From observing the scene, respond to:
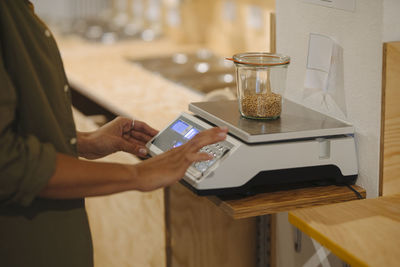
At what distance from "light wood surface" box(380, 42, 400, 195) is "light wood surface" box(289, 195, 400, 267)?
0.06 meters

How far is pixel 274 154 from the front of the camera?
4.41ft

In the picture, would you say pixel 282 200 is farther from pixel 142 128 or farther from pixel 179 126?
pixel 142 128

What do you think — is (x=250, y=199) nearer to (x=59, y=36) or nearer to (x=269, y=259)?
(x=269, y=259)

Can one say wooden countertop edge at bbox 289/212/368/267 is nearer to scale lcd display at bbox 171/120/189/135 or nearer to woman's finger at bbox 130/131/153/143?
scale lcd display at bbox 171/120/189/135

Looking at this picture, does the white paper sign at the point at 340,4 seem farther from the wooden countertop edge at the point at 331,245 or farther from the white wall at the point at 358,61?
the wooden countertop edge at the point at 331,245

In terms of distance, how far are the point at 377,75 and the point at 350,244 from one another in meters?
0.48

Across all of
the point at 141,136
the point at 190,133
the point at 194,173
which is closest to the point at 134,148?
the point at 141,136

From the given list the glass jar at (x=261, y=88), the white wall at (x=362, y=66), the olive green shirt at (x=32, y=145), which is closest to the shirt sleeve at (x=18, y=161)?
the olive green shirt at (x=32, y=145)

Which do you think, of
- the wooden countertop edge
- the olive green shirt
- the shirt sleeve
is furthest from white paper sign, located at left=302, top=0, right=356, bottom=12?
the shirt sleeve

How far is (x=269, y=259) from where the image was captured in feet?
6.75

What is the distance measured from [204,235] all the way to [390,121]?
913mm

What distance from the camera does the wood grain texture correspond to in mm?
2027

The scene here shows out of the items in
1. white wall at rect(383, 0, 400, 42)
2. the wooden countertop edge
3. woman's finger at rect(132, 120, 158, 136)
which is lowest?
the wooden countertop edge

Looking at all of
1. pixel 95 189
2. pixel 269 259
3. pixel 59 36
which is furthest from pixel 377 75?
pixel 59 36
